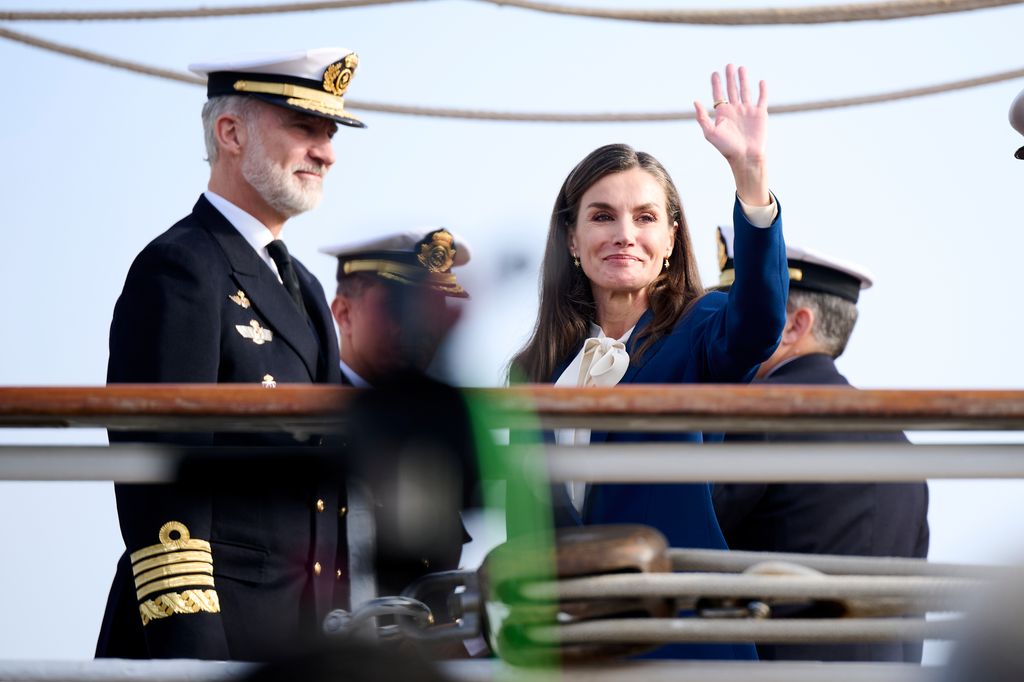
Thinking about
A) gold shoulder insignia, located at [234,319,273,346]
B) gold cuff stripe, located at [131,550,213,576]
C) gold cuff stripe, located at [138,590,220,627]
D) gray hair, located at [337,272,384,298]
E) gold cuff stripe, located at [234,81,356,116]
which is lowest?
gold cuff stripe, located at [138,590,220,627]

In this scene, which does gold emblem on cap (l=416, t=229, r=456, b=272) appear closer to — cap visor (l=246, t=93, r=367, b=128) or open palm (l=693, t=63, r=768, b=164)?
cap visor (l=246, t=93, r=367, b=128)

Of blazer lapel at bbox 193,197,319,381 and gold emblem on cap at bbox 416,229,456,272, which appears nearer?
gold emblem on cap at bbox 416,229,456,272

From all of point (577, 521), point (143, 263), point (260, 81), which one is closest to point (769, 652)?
point (577, 521)

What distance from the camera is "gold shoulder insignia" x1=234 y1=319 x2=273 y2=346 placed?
3113 mm

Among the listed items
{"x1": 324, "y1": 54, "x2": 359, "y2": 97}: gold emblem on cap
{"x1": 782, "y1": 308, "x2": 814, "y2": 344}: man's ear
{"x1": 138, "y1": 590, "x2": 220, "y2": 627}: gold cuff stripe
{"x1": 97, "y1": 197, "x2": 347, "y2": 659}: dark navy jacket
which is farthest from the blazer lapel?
{"x1": 782, "y1": 308, "x2": 814, "y2": 344}: man's ear

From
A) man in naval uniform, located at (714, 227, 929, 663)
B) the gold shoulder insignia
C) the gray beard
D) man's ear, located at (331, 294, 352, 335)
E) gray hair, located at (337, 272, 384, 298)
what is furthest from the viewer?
man's ear, located at (331, 294, 352, 335)

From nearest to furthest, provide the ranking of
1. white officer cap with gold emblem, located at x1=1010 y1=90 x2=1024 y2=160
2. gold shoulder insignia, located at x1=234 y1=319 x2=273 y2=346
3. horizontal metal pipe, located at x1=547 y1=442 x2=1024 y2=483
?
horizontal metal pipe, located at x1=547 y1=442 x2=1024 y2=483, white officer cap with gold emblem, located at x1=1010 y1=90 x2=1024 y2=160, gold shoulder insignia, located at x1=234 y1=319 x2=273 y2=346

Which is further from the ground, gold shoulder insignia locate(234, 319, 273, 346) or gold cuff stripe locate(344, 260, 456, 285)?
gold cuff stripe locate(344, 260, 456, 285)

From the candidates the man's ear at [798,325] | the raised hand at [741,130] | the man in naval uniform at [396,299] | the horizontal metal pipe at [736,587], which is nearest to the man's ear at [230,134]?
the man in naval uniform at [396,299]

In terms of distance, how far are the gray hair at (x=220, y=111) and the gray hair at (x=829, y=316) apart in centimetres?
148

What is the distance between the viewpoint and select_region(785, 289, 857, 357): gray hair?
13.4 ft

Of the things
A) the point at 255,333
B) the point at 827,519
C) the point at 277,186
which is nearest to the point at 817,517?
the point at 827,519

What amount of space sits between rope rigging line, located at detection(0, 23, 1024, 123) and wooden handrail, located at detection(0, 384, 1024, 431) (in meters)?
2.99

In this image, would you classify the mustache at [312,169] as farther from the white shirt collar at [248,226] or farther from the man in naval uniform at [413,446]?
the man in naval uniform at [413,446]
